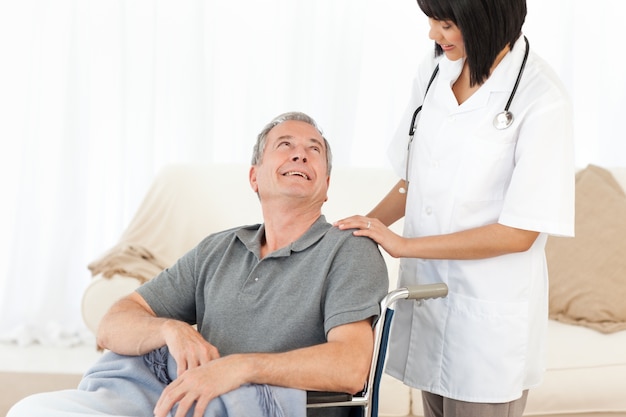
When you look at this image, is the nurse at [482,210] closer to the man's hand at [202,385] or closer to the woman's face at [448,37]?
the woman's face at [448,37]

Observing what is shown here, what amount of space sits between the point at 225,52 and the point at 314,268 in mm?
2119

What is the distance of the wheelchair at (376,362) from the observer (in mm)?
1649

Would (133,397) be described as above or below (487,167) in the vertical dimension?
below

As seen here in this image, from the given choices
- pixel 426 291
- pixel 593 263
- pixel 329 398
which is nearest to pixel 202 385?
pixel 329 398

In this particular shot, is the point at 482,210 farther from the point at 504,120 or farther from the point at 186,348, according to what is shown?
the point at 186,348

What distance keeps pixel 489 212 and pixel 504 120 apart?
0.64 feet

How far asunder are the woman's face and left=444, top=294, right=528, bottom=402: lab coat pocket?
51cm

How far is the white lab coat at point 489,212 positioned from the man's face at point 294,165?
→ 0.22 m

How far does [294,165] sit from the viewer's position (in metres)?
1.98

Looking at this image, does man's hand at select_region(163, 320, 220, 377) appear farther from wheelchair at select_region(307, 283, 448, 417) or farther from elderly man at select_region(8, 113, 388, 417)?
wheelchair at select_region(307, 283, 448, 417)

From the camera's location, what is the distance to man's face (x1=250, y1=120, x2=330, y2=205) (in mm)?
1977

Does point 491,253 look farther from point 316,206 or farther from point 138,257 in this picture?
point 138,257

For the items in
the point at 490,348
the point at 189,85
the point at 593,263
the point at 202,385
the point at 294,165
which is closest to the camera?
the point at 202,385

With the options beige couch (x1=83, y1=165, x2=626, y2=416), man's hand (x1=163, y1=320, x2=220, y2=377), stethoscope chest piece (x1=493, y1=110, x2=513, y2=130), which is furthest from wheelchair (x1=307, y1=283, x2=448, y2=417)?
beige couch (x1=83, y1=165, x2=626, y2=416)
